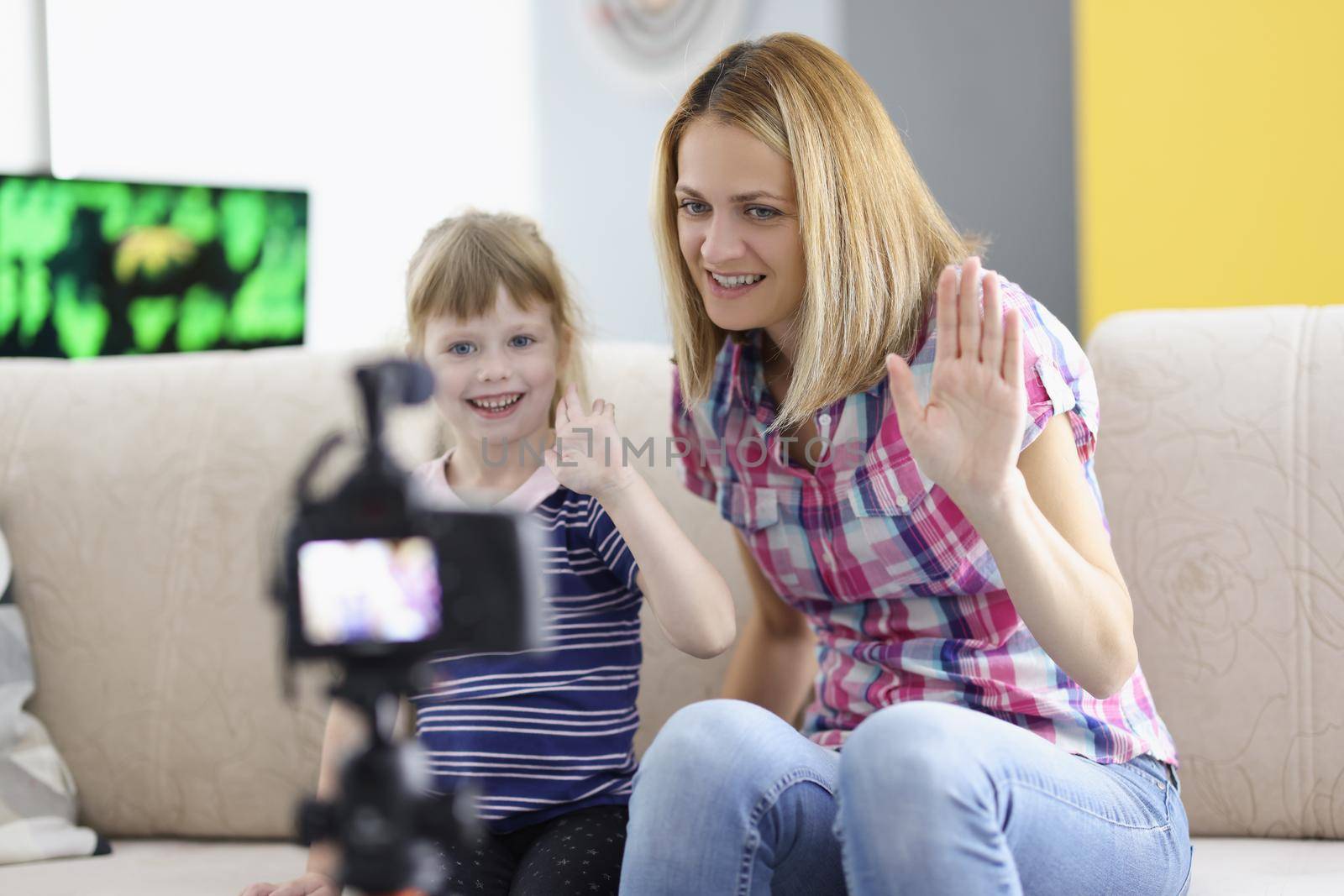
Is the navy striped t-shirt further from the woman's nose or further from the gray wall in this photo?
the gray wall

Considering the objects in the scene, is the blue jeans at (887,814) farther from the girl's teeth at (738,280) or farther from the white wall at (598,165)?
the white wall at (598,165)

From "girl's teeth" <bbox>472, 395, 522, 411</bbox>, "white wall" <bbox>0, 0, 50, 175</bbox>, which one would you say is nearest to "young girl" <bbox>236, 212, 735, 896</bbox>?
"girl's teeth" <bbox>472, 395, 522, 411</bbox>

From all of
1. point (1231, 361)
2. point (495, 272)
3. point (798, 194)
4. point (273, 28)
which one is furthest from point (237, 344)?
point (1231, 361)

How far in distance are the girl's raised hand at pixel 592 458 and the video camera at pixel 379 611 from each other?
1.34 ft

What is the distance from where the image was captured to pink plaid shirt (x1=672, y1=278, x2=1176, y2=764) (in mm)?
1044

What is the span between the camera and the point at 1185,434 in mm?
1301

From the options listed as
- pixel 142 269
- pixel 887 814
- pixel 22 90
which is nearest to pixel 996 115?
pixel 142 269

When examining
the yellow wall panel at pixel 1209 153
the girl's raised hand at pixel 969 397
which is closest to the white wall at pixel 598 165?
the yellow wall panel at pixel 1209 153

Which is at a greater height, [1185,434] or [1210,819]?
[1185,434]

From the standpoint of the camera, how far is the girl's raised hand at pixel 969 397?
0.87 m

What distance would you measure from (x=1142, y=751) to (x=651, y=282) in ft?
6.54

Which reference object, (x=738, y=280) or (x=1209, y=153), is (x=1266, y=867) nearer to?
(x=738, y=280)

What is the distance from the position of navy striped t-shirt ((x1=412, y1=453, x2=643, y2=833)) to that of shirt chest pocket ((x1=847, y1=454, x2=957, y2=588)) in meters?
0.22

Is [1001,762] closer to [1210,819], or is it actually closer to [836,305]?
[836,305]
